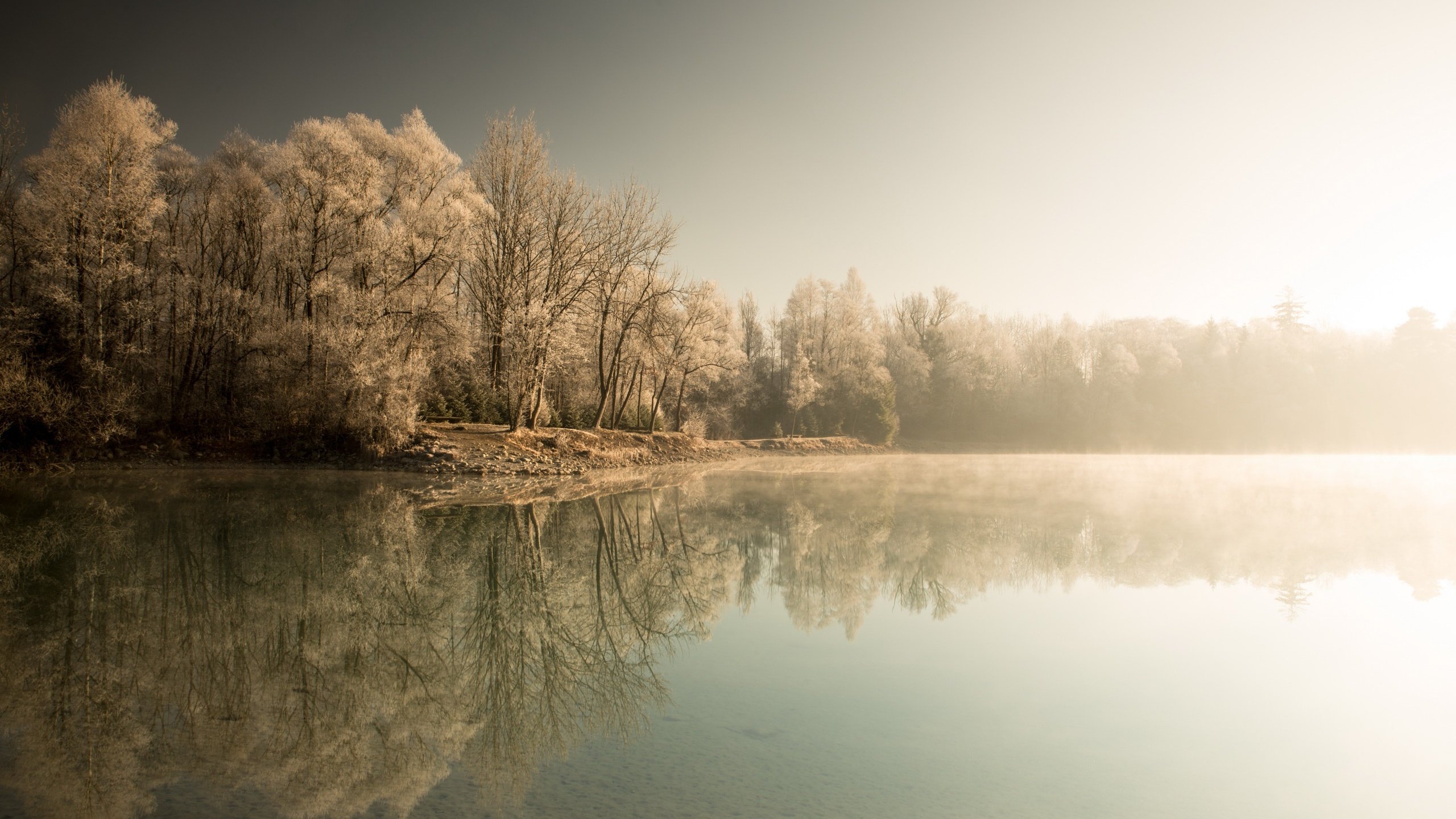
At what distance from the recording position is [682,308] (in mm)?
37750

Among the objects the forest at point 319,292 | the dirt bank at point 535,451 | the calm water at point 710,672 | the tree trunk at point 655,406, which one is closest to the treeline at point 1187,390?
the forest at point 319,292

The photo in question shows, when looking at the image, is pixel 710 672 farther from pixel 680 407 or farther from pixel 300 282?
pixel 680 407

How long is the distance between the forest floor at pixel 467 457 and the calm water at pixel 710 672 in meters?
10.3

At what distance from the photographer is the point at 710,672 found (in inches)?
217

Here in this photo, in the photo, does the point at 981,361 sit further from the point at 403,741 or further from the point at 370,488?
the point at 403,741

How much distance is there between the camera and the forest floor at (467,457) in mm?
21234

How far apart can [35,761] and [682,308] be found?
115 feet

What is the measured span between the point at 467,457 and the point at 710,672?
19307 mm

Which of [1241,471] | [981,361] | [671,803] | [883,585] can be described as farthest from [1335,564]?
[981,361]

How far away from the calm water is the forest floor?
1034 centimetres

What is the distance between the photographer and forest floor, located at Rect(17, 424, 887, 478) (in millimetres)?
21234

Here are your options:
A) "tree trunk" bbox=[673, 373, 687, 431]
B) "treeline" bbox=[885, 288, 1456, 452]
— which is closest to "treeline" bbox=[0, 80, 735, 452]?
"tree trunk" bbox=[673, 373, 687, 431]

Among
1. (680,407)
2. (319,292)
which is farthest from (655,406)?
(319,292)

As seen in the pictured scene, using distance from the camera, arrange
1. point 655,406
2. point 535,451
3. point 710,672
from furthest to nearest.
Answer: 1. point 655,406
2. point 535,451
3. point 710,672
